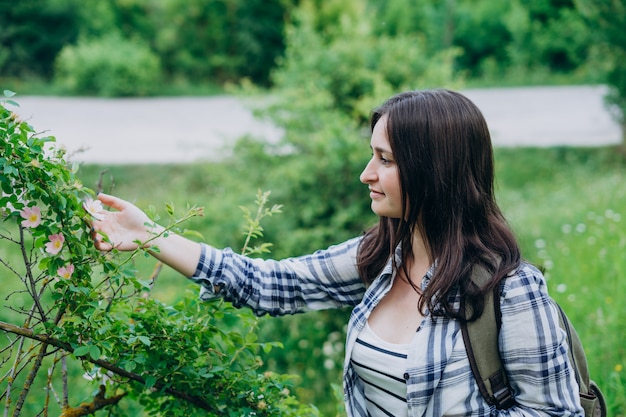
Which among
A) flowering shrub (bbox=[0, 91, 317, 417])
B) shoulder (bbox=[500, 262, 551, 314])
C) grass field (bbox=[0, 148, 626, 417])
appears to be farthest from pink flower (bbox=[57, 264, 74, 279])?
shoulder (bbox=[500, 262, 551, 314])

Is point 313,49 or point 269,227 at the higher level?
point 313,49

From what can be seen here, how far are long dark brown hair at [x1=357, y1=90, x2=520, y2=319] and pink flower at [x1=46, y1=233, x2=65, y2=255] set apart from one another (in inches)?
29.8

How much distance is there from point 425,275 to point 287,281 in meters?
0.38

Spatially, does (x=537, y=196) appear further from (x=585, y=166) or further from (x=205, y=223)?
(x=205, y=223)

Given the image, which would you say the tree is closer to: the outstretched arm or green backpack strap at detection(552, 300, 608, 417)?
green backpack strap at detection(552, 300, 608, 417)

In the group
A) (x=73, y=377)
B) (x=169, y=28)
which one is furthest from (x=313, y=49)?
(x=169, y=28)

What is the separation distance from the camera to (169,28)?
16422 millimetres

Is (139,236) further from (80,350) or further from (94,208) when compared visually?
(80,350)

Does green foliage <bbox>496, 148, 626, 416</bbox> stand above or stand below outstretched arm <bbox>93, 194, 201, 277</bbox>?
below

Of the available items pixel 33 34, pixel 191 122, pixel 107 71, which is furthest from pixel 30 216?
pixel 33 34

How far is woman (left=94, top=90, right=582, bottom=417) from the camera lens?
4.90 ft

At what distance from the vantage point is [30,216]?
4.63ft

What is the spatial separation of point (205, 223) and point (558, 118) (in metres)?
8.51

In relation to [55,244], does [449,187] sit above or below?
below
